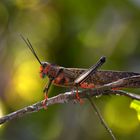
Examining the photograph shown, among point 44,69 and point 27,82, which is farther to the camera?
point 27,82

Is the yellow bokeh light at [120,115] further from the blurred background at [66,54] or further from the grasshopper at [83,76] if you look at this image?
the grasshopper at [83,76]

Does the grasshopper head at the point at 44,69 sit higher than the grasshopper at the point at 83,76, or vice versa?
the grasshopper head at the point at 44,69

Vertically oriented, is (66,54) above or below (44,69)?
above

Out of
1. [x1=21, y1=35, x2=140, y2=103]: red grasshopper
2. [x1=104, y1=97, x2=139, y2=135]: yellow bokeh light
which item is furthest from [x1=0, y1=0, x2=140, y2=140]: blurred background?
[x1=21, y1=35, x2=140, y2=103]: red grasshopper

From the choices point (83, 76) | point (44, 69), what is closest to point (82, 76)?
point (83, 76)

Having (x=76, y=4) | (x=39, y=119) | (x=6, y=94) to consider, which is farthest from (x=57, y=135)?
(x=76, y=4)

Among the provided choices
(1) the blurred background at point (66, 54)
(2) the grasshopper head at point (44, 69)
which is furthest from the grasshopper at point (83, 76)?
(1) the blurred background at point (66, 54)

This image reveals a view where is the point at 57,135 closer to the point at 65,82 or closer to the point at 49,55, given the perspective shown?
the point at 49,55

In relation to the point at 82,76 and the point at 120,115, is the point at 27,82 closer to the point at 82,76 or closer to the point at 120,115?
the point at 120,115

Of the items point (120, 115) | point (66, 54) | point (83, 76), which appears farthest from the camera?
point (66, 54)
